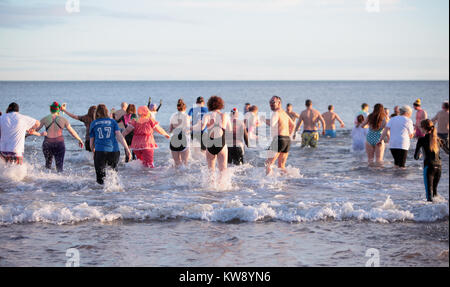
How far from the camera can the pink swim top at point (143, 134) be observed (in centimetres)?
1083

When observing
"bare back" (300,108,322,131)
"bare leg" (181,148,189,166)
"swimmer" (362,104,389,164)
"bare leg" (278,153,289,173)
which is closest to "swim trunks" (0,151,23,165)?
"bare leg" (181,148,189,166)

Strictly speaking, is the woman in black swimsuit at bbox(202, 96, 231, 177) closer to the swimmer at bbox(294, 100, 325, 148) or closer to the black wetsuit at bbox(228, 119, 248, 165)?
the black wetsuit at bbox(228, 119, 248, 165)

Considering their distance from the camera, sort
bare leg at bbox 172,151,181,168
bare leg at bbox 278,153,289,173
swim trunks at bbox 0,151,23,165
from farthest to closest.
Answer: bare leg at bbox 172,151,181,168 → bare leg at bbox 278,153,289,173 → swim trunks at bbox 0,151,23,165

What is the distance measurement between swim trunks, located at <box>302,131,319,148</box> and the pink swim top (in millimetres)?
7496

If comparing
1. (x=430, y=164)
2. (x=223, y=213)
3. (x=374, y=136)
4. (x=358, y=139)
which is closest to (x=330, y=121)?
(x=358, y=139)

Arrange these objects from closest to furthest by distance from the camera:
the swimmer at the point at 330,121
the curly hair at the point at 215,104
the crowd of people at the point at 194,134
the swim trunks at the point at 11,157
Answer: the crowd of people at the point at 194,134 < the curly hair at the point at 215,104 < the swim trunks at the point at 11,157 < the swimmer at the point at 330,121

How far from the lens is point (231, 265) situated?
5.48 metres

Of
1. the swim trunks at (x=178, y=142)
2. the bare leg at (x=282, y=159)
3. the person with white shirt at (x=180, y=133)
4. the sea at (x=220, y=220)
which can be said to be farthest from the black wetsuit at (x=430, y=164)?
the swim trunks at (x=178, y=142)

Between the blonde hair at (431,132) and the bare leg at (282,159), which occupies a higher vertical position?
the blonde hair at (431,132)

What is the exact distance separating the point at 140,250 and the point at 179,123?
5.04m

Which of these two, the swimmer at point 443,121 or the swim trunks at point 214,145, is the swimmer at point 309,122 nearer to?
the swimmer at point 443,121

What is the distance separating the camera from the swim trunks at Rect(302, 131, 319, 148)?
17.0m

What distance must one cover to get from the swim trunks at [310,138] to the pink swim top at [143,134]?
295 inches
